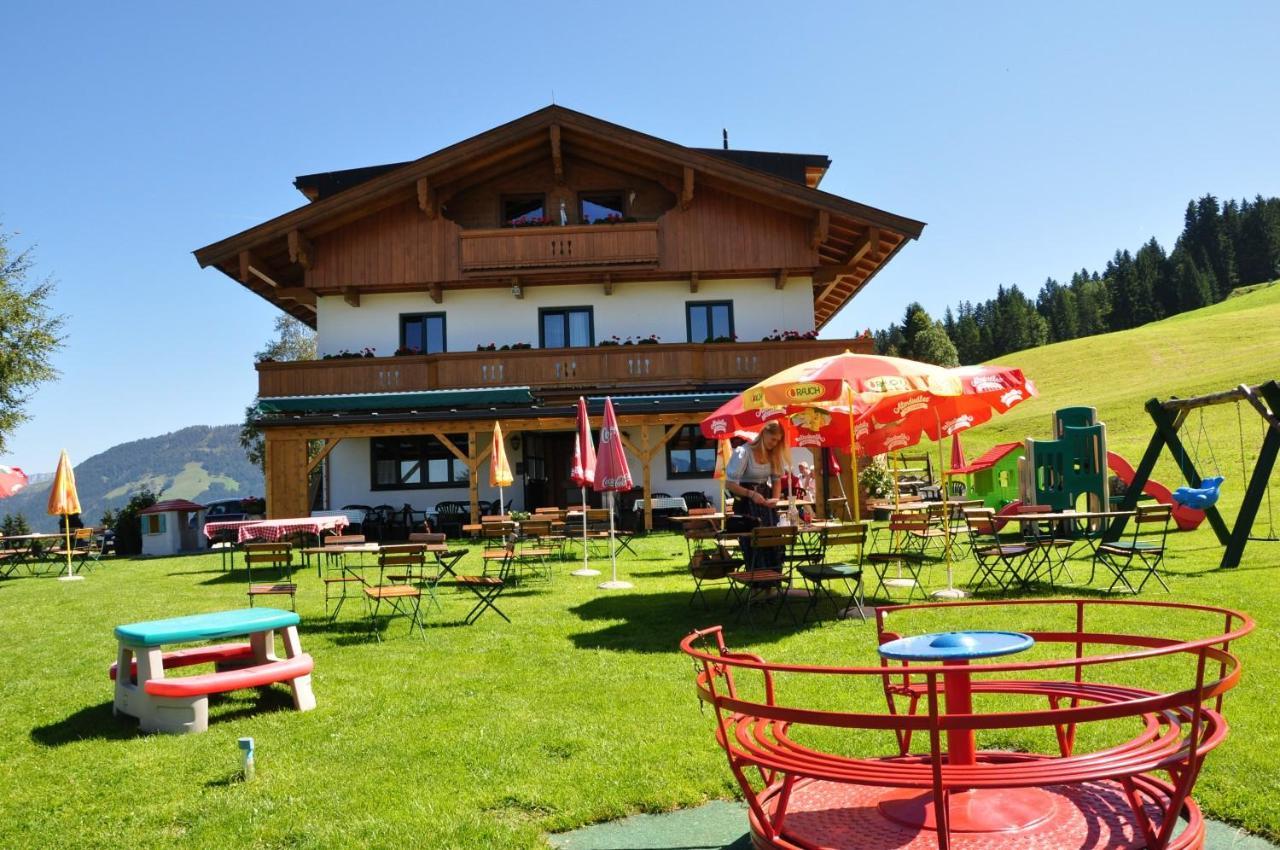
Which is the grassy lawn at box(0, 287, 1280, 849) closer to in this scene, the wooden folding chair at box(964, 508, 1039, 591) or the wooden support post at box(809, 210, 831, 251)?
the wooden folding chair at box(964, 508, 1039, 591)

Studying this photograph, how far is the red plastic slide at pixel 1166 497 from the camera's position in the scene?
1772 cm

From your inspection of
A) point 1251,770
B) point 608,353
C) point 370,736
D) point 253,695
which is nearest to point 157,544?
point 608,353

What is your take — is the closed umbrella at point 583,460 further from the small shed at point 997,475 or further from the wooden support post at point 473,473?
the small shed at point 997,475

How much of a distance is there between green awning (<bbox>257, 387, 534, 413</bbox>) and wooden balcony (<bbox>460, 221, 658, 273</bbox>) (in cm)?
380

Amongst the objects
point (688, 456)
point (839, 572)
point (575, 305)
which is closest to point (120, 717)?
point (839, 572)

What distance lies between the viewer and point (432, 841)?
4.34 metres

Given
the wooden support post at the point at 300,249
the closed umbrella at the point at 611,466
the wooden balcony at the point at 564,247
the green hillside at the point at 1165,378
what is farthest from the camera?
the green hillside at the point at 1165,378

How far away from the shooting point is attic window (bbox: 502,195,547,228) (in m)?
26.4

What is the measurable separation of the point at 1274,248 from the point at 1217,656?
415ft

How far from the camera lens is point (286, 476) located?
2206 centimetres

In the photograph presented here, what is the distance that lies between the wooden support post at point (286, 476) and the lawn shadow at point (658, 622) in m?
12.2

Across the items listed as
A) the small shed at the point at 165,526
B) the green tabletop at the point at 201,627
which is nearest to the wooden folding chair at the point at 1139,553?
the green tabletop at the point at 201,627

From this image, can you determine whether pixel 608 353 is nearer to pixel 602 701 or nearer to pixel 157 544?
pixel 157 544

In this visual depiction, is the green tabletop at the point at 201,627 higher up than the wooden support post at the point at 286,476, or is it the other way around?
the wooden support post at the point at 286,476
